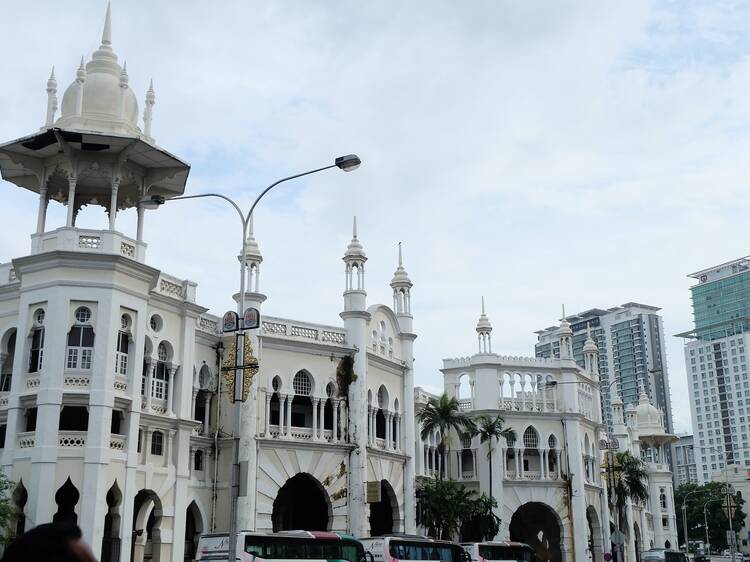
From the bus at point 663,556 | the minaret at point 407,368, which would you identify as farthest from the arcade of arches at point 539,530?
the minaret at point 407,368

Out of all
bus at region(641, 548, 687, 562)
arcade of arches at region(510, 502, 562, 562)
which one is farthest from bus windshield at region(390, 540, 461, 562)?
bus at region(641, 548, 687, 562)

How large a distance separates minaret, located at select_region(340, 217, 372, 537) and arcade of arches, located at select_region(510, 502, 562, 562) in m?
24.4

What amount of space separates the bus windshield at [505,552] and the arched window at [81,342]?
2282 centimetres

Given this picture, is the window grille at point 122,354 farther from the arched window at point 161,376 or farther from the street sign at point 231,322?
the street sign at point 231,322

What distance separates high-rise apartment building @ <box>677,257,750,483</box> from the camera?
485 ft

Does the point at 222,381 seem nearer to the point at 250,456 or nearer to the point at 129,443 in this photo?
the point at 250,456

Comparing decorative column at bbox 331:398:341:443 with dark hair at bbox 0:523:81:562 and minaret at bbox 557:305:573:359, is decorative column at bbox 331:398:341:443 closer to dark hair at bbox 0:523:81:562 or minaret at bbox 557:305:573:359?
minaret at bbox 557:305:573:359

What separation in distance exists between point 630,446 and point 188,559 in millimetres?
52506

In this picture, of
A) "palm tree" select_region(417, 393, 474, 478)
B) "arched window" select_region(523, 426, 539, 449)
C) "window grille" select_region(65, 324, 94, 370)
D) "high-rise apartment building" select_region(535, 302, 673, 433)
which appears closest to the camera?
"window grille" select_region(65, 324, 94, 370)

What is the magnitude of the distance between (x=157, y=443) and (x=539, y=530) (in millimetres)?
38189

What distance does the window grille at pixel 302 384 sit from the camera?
40188mm

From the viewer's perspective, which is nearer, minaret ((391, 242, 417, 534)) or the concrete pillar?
the concrete pillar

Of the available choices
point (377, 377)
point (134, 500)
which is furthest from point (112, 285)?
point (377, 377)

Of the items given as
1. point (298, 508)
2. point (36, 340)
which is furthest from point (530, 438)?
point (36, 340)
